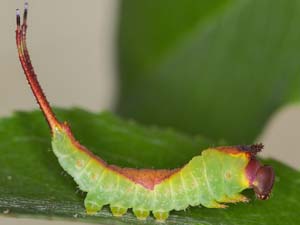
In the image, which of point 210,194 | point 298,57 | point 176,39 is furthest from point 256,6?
point 210,194

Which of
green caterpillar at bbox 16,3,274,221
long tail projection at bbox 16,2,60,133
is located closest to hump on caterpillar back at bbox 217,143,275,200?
green caterpillar at bbox 16,3,274,221

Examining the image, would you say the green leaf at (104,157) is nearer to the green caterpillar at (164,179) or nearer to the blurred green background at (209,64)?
the green caterpillar at (164,179)

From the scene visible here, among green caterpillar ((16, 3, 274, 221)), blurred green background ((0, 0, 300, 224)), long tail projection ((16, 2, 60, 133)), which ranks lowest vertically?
green caterpillar ((16, 3, 274, 221))

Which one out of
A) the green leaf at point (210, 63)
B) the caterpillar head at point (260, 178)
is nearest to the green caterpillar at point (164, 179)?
the caterpillar head at point (260, 178)

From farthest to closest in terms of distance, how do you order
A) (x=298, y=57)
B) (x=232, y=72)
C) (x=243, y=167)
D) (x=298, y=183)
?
(x=232, y=72) → (x=298, y=57) → (x=298, y=183) → (x=243, y=167)

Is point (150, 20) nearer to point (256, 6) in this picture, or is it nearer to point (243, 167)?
point (256, 6)

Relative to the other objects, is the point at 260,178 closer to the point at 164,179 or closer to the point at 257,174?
the point at 257,174

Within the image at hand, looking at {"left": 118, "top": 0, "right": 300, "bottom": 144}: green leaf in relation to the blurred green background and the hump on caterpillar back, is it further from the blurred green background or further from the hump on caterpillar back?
the hump on caterpillar back

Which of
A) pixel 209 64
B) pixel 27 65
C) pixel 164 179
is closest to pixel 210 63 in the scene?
pixel 209 64
